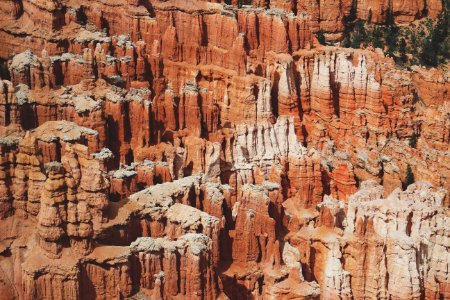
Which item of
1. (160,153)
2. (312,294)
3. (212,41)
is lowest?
(312,294)

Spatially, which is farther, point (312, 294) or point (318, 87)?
point (318, 87)

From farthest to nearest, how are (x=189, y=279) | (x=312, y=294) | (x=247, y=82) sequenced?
(x=247, y=82), (x=312, y=294), (x=189, y=279)

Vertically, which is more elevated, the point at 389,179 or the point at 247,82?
the point at 247,82

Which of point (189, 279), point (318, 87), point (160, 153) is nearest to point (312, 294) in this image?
point (189, 279)

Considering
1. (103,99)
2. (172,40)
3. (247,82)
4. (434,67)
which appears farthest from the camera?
(434,67)

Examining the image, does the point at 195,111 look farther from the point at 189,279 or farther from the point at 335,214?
the point at 189,279

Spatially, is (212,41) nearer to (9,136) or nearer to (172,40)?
(172,40)
